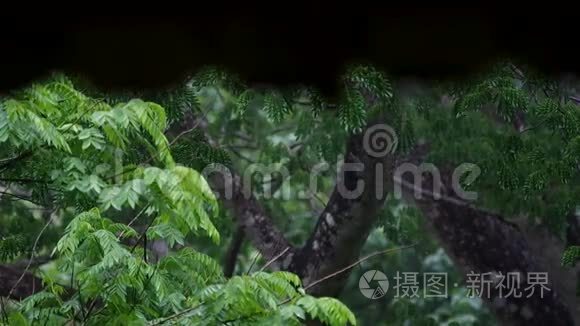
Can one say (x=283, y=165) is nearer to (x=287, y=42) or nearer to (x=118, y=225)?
(x=118, y=225)

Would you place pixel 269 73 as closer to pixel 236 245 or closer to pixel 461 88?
pixel 461 88

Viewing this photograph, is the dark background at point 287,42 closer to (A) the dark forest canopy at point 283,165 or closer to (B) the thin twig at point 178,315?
(A) the dark forest canopy at point 283,165

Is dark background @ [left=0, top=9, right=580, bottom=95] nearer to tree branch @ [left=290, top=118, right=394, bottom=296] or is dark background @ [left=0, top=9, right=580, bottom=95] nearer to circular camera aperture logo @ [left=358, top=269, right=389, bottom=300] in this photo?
tree branch @ [left=290, top=118, right=394, bottom=296]

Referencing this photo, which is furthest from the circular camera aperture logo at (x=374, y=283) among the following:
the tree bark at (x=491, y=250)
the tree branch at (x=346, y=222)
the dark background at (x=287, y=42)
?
the dark background at (x=287, y=42)

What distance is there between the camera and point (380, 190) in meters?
7.64

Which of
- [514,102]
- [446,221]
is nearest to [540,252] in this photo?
[446,221]

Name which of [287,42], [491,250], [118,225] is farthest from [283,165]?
[287,42]

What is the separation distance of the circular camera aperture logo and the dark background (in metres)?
7.84

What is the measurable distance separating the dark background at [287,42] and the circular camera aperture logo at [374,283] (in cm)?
784

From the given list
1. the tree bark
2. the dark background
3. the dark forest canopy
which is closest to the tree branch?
the dark forest canopy

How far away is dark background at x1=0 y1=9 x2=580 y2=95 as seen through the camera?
→ 1574 millimetres

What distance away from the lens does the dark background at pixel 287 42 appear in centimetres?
157

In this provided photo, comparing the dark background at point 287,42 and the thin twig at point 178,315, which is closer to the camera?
the dark background at point 287,42

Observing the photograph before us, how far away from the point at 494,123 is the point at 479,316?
10.4 feet
